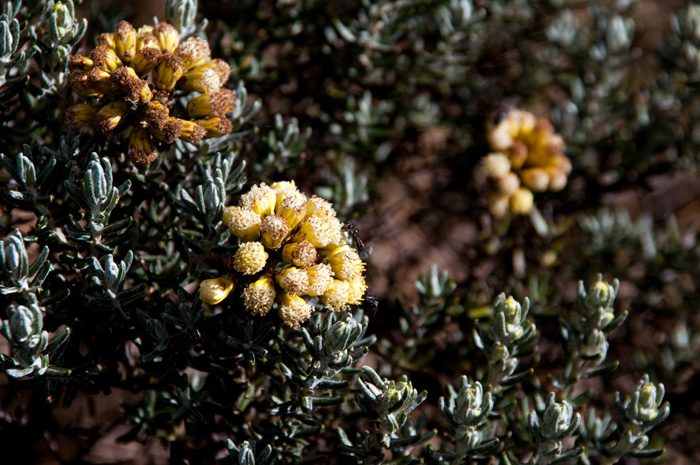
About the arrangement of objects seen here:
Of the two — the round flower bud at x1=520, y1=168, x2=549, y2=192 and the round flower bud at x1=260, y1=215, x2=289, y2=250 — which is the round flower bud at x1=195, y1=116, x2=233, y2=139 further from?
the round flower bud at x1=520, y1=168, x2=549, y2=192

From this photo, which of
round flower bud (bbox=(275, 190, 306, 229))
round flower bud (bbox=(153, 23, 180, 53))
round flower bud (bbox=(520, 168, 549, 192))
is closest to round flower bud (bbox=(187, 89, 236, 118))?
round flower bud (bbox=(153, 23, 180, 53))

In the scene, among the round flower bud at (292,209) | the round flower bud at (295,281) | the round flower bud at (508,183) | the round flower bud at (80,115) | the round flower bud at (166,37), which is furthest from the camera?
Answer: the round flower bud at (508,183)

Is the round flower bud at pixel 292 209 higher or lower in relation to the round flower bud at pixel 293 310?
higher

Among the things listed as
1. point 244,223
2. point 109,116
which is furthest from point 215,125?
point 244,223

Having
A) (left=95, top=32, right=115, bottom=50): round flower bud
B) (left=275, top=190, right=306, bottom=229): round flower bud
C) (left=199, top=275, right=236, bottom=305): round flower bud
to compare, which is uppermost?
(left=95, top=32, right=115, bottom=50): round flower bud

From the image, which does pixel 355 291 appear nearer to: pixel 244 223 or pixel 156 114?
pixel 244 223

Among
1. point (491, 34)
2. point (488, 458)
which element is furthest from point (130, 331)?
point (491, 34)

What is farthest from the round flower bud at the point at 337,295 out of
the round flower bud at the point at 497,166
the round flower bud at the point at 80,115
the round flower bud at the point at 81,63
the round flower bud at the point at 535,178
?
the round flower bud at the point at 535,178

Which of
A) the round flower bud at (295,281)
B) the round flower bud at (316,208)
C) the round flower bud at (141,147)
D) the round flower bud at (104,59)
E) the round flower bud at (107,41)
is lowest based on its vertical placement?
the round flower bud at (295,281)

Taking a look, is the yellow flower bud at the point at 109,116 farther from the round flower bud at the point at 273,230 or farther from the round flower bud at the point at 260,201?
the round flower bud at the point at 273,230
